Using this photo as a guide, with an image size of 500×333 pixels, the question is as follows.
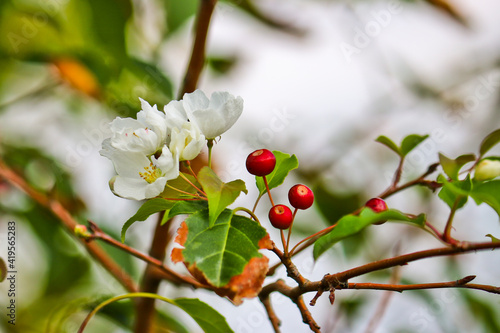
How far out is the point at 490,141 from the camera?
27.9 inches

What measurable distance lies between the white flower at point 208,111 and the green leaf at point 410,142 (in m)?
0.30

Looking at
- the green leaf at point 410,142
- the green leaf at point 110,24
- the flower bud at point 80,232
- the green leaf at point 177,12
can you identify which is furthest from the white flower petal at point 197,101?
the green leaf at point 177,12

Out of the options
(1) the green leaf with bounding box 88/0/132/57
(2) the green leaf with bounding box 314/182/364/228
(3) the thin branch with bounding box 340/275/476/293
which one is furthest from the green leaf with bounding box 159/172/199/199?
(2) the green leaf with bounding box 314/182/364/228

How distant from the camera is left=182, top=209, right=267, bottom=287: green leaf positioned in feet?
1.68

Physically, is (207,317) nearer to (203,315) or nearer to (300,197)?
(203,315)

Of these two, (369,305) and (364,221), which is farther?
(369,305)

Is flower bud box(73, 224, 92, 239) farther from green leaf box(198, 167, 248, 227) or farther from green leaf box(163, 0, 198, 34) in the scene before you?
green leaf box(163, 0, 198, 34)

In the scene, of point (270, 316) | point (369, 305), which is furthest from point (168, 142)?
point (369, 305)

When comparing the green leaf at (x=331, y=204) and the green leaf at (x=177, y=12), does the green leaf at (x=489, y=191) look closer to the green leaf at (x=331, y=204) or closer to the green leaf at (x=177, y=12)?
the green leaf at (x=331, y=204)

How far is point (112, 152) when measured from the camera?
24.4 inches

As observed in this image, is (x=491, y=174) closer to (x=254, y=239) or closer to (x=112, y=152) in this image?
(x=254, y=239)

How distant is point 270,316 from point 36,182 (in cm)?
91

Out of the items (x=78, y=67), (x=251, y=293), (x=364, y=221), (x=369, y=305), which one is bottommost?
(x=251, y=293)

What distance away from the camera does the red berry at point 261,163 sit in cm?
59
